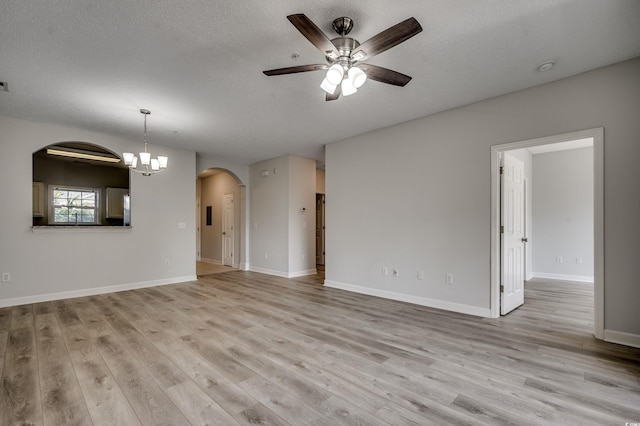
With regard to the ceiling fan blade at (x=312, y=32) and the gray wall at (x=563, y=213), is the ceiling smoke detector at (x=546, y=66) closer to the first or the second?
the ceiling fan blade at (x=312, y=32)

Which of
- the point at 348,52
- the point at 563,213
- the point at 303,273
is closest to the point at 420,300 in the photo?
the point at 303,273

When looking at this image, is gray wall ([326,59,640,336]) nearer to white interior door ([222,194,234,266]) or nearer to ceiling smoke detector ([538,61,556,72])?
ceiling smoke detector ([538,61,556,72])

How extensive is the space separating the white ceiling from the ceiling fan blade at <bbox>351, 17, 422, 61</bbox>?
1.03 ft

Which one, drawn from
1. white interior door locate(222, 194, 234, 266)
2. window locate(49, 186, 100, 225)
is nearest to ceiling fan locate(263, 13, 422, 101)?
white interior door locate(222, 194, 234, 266)

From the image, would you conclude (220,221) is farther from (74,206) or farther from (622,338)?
(622,338)

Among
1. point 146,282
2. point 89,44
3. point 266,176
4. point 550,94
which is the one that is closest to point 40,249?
point 146,282

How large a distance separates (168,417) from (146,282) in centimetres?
452

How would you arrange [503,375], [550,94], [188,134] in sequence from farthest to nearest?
[188,134], [550,94], [503,375]

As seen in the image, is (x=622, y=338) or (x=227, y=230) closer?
(x=622, y=338)

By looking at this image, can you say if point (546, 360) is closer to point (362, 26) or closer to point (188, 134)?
point (362, 26)

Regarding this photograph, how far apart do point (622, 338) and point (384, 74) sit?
3.50 m

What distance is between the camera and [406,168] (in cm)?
454

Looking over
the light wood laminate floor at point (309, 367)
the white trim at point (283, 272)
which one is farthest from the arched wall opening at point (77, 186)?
the white trim at point (283, 272)

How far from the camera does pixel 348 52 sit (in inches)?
91.5
